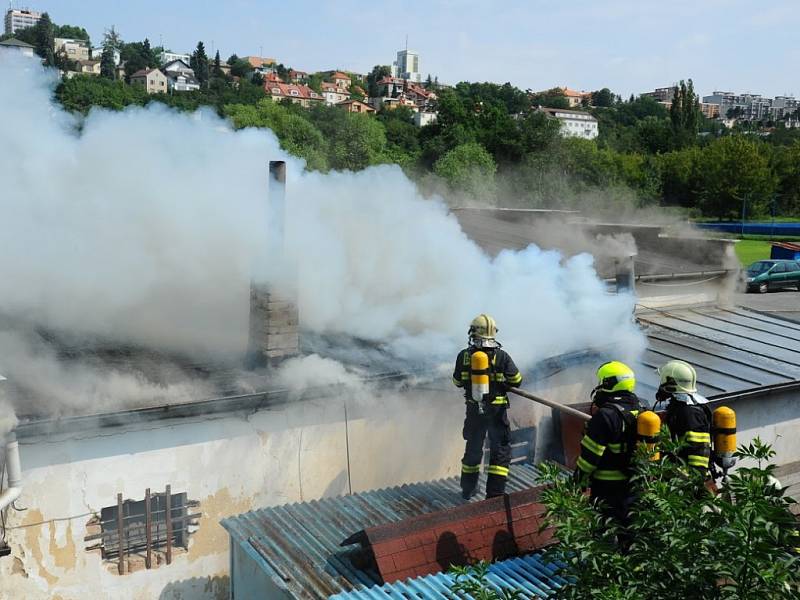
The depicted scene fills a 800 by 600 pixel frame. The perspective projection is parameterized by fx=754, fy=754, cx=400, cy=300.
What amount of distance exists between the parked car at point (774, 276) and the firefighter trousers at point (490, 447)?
25685mm

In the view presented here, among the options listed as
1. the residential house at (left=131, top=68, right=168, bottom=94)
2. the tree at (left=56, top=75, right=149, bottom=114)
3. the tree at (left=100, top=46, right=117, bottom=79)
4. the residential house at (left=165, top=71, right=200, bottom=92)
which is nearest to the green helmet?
the tree at (left=56, top=75, right=149, bottom=114)

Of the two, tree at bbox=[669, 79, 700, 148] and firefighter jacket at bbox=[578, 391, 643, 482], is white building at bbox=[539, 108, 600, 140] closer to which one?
tree at bbox=[669, 79, 700, 148]

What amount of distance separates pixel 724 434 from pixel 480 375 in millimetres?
2015

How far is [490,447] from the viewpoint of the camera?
Result: 693 cm

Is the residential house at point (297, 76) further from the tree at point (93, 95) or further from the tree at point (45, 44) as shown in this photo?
the tree at point (93, 95)

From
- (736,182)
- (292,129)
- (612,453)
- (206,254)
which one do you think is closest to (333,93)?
(736,182)

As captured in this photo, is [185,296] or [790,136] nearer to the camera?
[185,296]

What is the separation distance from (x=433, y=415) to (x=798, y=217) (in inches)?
2464

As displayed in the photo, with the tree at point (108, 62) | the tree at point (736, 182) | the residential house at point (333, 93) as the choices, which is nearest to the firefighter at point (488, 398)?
the tree at point (736, 182)

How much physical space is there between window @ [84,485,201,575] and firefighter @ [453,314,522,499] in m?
2.90

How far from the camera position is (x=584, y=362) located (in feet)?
33.3

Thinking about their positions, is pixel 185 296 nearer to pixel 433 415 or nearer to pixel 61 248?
pixel 61 248

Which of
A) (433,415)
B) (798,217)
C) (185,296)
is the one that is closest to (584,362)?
(433,415)

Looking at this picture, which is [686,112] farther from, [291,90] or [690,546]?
[690,546]
